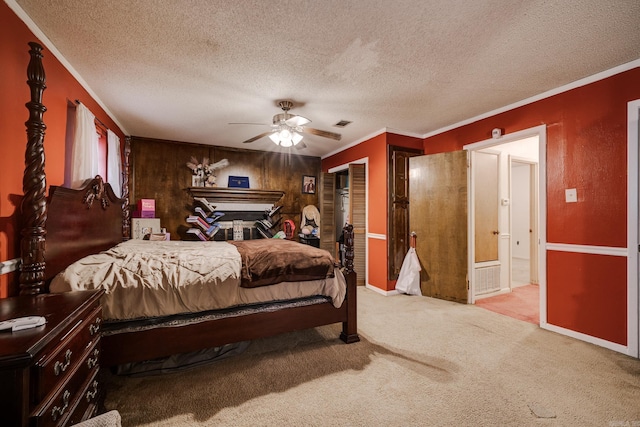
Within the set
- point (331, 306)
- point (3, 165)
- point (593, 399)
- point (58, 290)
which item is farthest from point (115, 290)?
point (593, 399)

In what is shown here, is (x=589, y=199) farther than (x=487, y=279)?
No

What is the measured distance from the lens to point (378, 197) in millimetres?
4297

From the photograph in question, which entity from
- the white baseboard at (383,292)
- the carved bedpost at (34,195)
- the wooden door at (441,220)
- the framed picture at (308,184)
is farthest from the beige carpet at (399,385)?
the framed picture at (308,184)

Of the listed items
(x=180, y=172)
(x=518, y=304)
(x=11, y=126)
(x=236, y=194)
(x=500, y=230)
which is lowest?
(x=518, y=304)

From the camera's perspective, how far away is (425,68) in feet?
7.77

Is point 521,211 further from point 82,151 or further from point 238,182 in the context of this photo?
point 82,151

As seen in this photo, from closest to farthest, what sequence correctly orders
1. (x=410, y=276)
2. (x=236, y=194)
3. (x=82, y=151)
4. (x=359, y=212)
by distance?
(x=82, y=151)
(x=410, y=276)
(x=359, y=212)
(x=236, y=194)

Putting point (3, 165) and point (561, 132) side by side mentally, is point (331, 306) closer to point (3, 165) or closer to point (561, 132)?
point (3, 165)

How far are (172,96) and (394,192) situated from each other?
3202 millimetres

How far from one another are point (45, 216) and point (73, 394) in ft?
3.40

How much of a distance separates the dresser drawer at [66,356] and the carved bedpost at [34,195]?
0.44m

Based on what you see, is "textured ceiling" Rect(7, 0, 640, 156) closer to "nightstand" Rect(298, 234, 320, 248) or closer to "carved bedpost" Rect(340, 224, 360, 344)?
"carved bedpost" Rect(340, 224, 360, 344)

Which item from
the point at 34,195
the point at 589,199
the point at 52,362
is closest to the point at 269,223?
the point at 34,195

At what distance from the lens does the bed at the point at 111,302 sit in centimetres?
153
